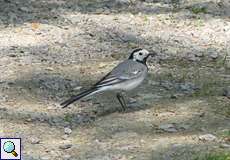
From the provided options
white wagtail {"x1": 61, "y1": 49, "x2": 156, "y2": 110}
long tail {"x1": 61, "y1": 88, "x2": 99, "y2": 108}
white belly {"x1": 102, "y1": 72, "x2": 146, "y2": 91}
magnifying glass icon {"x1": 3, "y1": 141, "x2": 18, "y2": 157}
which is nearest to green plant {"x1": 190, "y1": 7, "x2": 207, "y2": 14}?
white wagtail {"x1": 61, "y1": 49, "x2": 156, "y2": 110}

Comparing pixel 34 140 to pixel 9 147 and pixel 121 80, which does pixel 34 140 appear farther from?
pixel 121 80

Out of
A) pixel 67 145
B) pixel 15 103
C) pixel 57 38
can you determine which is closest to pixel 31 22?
pixel 57 38

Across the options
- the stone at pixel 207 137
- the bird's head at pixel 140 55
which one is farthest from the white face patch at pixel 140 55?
the stone at pixel 207 137

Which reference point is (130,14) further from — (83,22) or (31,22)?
(31,22)

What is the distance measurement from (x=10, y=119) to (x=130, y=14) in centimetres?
417

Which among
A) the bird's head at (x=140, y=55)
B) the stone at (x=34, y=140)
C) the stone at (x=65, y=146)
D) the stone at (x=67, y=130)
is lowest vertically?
the stone at (x=65, y=146)

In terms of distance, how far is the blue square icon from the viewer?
6.22m

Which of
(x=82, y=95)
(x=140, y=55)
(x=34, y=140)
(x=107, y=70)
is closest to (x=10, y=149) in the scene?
(x=34, y=140)

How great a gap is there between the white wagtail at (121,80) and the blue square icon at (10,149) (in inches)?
42.9

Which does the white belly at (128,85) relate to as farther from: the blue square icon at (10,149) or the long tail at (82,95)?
the blue square icon at (10,149)

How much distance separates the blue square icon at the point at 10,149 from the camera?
20.4 ft

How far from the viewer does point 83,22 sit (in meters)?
10.8

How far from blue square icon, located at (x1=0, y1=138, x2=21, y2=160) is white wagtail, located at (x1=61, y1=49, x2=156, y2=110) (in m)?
1.09

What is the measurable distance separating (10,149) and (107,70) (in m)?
2.84
